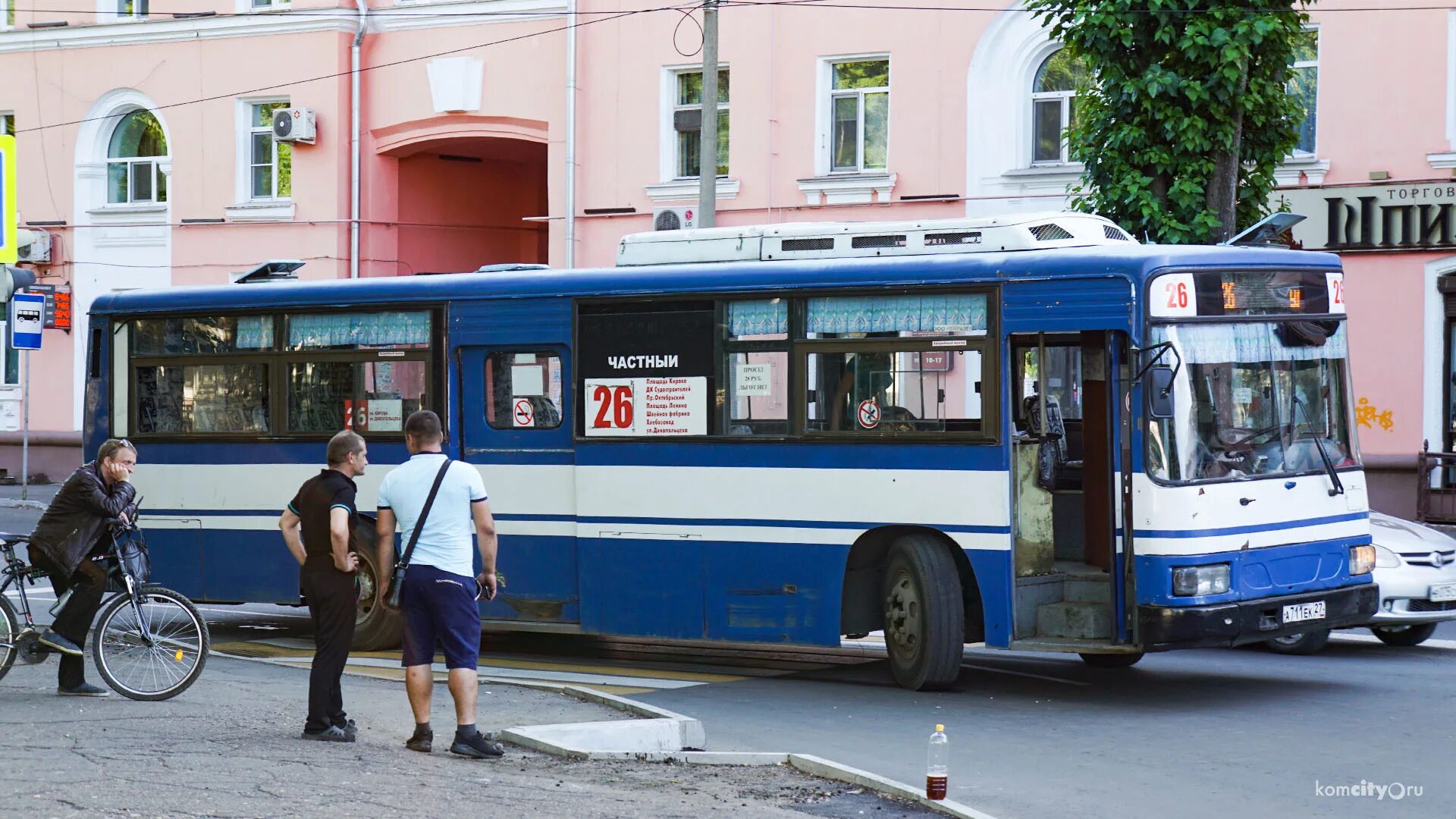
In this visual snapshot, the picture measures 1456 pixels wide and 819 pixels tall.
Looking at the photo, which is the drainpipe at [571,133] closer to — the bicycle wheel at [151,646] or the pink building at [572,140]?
the pink building at [572,140]

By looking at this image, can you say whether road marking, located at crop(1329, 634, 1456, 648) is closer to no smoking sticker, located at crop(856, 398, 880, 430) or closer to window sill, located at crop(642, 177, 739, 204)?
no smoking sticker, located at crop(856, 398, 880, 430)

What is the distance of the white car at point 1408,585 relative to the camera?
1345cm

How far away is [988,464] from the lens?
1130 centimetres

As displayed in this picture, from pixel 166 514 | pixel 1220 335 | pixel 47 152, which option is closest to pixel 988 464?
pixel 1220 335

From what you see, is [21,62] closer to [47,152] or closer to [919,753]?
[47,152]

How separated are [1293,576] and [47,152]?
24.9 metres

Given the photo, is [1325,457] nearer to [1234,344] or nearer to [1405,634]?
[1234,344]

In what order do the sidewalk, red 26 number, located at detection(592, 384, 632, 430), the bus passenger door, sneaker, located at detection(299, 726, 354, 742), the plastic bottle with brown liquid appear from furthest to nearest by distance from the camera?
the bus passenger door, red 26 number, located at detection(592, 384, 632, 430), sneaker, located at detection(299, 726, 354, 742), the plastic bottle with brown liquid, the sidewalk

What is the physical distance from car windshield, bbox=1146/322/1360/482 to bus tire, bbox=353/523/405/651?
5.89 m

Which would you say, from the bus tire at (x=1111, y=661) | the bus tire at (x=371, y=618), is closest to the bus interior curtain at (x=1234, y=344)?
the bus tire at (x=1111, y=661)

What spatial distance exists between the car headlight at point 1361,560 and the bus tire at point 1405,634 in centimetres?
250

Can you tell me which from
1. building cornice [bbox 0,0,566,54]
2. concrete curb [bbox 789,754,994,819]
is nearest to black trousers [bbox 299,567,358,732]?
concrete curb [bbox 789,754,994,819]

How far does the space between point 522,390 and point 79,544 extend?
349 cm

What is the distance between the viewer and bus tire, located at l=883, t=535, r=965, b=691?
11.4 meters
